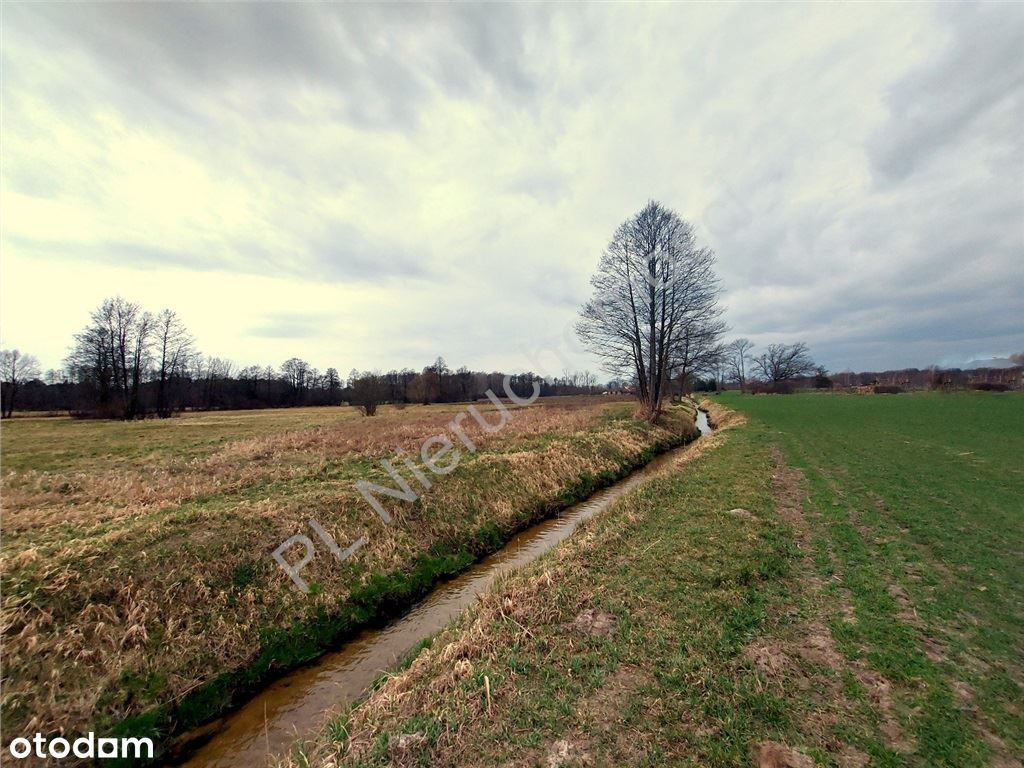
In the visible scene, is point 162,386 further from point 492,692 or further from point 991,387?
point 991,387

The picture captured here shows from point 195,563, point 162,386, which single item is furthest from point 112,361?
point 195,563

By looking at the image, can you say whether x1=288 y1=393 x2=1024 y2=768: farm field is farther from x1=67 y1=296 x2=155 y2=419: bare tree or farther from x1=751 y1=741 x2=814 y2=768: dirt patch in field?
x1=67 y1=296 x2=155 y2=419: bare tree

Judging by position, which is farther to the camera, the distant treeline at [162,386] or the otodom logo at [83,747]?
the distant treeline at [162,386]

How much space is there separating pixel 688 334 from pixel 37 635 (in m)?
29.2

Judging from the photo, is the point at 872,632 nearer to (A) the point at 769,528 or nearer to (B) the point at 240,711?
(A) the point at 769,528

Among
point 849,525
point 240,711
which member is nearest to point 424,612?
point 240,711

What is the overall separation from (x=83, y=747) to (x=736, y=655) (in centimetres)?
792

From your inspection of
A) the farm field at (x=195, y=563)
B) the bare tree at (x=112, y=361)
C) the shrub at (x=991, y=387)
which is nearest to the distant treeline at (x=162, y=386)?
the bare tree at (x=112, y=361)

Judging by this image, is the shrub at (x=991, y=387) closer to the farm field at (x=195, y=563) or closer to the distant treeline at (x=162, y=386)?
the distant treeline at (x=162, y=386)

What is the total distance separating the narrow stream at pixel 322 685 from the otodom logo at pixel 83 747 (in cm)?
62

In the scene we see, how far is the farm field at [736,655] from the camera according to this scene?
3.54 metres

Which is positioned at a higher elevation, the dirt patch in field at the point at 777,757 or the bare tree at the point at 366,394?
the bare tree at the point at 366,394

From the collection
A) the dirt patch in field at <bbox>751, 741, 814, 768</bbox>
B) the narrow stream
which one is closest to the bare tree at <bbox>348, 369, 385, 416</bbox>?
the narrow stream

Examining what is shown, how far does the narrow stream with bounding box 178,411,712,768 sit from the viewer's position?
503 centimetres
